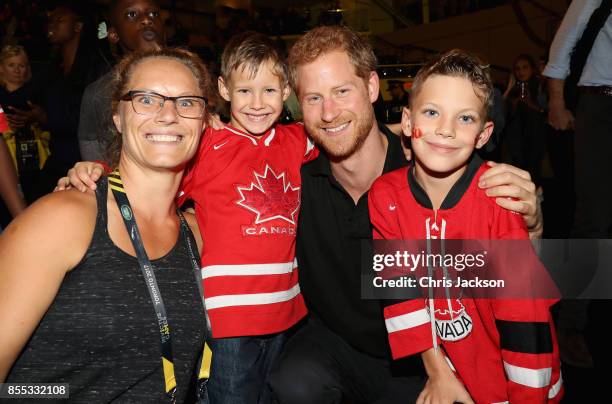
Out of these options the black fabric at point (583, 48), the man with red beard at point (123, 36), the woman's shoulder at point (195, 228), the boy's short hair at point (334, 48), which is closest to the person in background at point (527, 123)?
the black fabric at point (583, 48)

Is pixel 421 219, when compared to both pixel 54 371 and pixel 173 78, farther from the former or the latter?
pixel 54 371

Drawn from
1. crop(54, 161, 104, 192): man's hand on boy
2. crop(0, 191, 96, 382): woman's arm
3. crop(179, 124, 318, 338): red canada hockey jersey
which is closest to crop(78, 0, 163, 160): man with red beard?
crop(179, 124, 318, 338): red canada hockey jersey

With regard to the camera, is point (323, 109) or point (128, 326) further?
point (323, 109)

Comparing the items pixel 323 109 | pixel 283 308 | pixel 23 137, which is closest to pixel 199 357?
pixel 283 308

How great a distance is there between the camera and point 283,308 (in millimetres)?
2400

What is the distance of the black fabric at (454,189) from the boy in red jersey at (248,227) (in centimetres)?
60

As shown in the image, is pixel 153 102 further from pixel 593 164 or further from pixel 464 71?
pixel 593 164

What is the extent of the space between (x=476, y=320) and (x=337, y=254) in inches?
27.3

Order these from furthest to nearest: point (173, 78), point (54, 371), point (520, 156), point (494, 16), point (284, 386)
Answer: point (494, 16)
point (520, 156)
point (284, 386)
point (173, 78)
point (54, 371)

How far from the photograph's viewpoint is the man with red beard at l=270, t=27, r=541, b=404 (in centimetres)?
245

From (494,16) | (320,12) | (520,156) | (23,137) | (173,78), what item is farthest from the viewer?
(320,12)

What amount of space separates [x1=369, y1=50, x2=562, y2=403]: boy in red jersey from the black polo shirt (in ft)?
0.74

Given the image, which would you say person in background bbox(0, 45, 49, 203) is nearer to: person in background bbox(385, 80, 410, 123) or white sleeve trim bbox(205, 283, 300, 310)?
white sleeve trim bbox(205, 283, 300, 310)

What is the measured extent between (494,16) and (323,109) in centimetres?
1570
